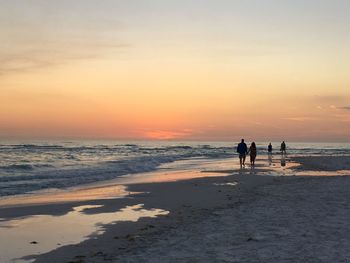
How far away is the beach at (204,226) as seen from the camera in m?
7.58

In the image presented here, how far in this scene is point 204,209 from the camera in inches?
512

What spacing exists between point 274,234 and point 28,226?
5.92 meters

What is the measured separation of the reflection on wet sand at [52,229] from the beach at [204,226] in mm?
31

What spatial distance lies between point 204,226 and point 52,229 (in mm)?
3629

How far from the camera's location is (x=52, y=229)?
10.2 metres

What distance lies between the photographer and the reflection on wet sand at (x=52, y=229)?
8320 millimetres

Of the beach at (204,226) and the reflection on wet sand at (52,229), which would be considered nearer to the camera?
the beach at (204,226)

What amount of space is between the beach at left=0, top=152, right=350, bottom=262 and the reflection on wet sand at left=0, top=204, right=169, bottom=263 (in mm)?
31

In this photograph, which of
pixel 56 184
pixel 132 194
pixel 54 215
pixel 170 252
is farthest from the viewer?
pixel 56 184

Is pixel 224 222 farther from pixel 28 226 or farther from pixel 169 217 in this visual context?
pixel 28 226

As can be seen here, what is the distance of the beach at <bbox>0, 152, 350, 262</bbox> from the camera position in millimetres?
7582

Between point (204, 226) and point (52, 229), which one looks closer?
point (204, 226)

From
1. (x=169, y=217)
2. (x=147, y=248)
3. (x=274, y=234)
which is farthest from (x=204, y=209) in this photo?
(x=147, y=248)

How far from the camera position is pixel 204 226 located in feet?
32.9
